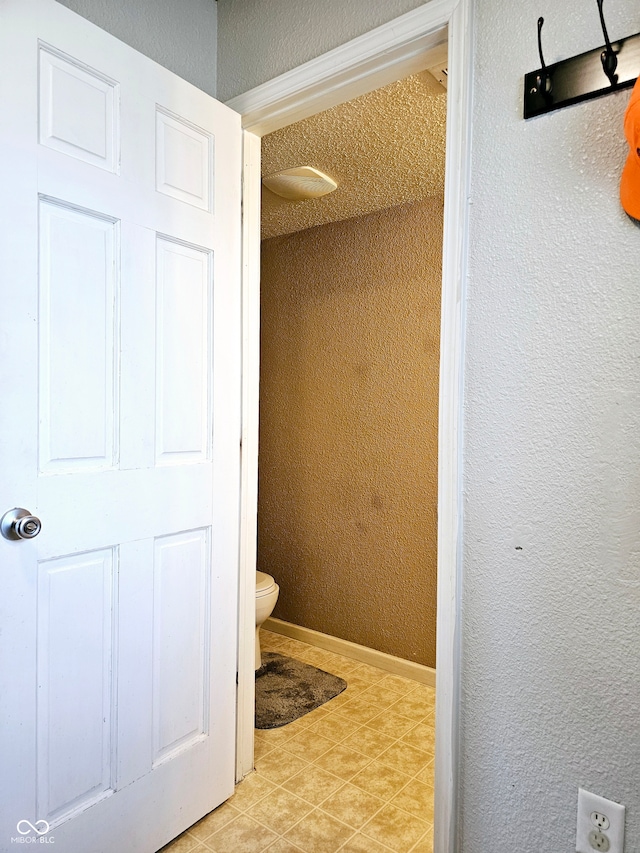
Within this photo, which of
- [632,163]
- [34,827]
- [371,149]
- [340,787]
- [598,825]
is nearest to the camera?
[632,163]

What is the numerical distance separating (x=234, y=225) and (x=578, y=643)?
1427mm

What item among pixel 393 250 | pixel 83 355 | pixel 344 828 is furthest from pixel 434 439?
pixel 83 355

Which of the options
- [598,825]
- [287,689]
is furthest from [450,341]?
[287,689]

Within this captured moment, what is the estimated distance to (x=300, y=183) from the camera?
8.36 ft

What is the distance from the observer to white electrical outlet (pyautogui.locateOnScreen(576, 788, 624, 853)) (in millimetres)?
1051

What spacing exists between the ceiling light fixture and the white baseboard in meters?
2.24

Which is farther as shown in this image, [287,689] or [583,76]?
[287,689]

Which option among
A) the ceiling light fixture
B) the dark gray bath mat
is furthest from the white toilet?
the ceiling light fixture

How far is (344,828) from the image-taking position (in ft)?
5.42

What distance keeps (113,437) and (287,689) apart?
1.65 metres

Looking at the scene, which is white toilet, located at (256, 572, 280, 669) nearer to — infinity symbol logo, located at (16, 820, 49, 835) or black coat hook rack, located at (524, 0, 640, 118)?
infinity symbol logo, located at (16, 820, 49, 835)

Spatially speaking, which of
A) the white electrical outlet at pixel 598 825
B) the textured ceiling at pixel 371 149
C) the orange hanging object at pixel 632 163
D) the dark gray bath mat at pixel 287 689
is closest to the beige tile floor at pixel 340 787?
the dark gray bath mat at pixel 287 689

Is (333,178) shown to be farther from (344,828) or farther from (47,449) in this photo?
(344,828)

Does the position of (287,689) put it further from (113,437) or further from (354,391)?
(113,437)
